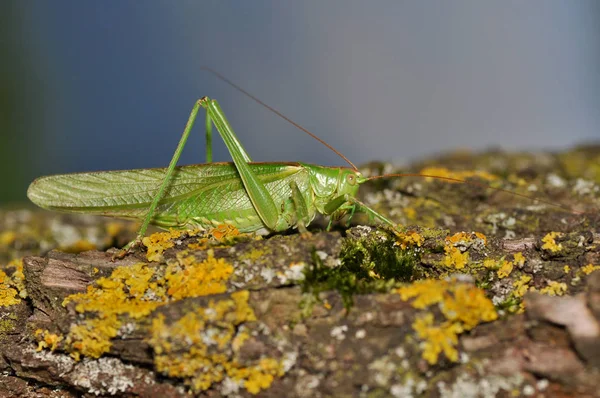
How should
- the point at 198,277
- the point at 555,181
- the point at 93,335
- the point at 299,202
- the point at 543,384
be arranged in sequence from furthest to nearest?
the point at 555,181, the point at 299,202, the point at 198,277, the point at 93,335, the point at 543,384

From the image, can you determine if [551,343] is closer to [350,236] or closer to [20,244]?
[350,236]

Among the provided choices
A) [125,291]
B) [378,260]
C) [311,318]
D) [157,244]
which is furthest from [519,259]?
[125,291]

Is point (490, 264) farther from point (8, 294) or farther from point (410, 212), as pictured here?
point (8, 294)

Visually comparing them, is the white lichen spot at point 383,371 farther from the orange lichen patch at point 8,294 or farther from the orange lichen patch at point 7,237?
the orange lichen patch at point 7,237

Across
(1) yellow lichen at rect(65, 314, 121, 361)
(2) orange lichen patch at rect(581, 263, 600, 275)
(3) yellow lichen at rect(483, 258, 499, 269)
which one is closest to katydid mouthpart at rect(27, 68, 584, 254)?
(3) yellow lichen at rect(483, 258, 499, 269)

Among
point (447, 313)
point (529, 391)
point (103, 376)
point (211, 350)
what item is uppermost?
point (447, 313)

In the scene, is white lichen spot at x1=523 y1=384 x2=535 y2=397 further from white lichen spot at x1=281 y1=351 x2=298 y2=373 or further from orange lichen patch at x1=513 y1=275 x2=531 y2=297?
white lichen spot at x1=281 y1=351 x2=298 y2=373

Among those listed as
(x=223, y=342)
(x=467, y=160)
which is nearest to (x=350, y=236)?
(x=223, y=342)

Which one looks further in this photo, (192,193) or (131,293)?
(192,193)
